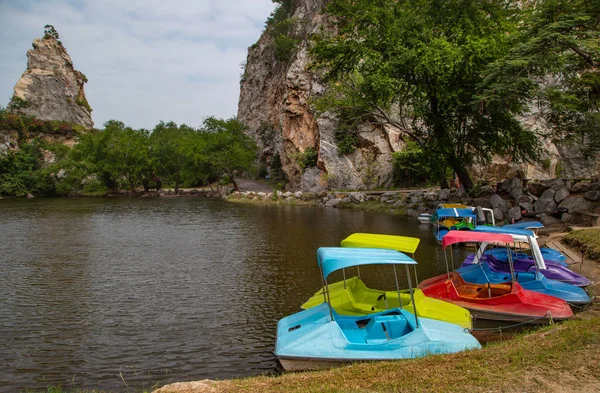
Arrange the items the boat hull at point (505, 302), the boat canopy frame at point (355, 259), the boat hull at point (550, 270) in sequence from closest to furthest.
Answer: the boat canopy frame at point (355, 259) → the boat hull at point (505, 302) → the boat hull at point (550, 270)

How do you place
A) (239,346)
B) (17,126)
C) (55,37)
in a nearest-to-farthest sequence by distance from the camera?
(239,346)
(17,126)
(55,37)

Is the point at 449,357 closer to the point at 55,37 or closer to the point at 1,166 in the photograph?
the point at 1,166

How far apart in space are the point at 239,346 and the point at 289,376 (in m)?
3.30

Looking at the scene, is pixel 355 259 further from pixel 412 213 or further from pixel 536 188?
pixel 412 213

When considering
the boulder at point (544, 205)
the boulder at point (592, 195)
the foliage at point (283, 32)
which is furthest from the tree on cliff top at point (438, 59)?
the foliage at point (283, 32)

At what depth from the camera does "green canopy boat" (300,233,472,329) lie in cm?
1077

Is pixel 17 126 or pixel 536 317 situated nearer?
pixel 536 317

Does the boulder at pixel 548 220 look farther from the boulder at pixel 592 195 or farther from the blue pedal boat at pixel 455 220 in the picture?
the blue pedal boat at pixel 455 220

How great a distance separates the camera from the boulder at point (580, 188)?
86.0 feet

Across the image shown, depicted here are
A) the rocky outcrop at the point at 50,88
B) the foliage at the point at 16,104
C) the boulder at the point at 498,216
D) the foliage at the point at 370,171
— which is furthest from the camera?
the rocky outcrop at the point at 50,88

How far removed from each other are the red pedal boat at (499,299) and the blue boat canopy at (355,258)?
103 inches

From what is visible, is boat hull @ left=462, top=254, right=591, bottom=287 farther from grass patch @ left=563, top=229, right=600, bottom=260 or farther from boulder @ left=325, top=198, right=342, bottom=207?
boulder @ left=325, top=198, right=342, bottom=207

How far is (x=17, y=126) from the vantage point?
3258 inches

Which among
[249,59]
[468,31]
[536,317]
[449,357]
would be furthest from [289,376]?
[249,59]
